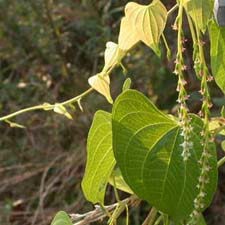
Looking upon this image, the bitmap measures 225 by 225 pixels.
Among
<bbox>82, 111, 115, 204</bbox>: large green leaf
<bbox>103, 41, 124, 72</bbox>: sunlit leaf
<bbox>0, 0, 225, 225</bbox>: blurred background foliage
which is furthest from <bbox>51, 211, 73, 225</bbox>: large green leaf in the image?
<bbox>0, 0, 225, 225</bbox>: blurred background foliage

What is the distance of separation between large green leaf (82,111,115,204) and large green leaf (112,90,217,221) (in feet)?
0.15

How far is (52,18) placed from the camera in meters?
2.30

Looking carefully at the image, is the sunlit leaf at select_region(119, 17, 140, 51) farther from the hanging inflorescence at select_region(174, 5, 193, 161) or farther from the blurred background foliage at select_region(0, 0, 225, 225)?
the blurred background foliage at select_region(0, 0, 225, 225)

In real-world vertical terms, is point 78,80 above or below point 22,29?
below

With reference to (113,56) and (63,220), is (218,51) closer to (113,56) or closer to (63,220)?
(113,56)

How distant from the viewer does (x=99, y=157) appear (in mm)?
719

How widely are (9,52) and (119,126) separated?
175 cm

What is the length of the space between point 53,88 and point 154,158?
1.73 m

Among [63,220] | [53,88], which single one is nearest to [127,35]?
[63,220]

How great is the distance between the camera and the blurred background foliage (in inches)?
87.7

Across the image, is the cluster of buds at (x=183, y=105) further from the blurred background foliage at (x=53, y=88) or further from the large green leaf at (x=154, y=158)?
the blurred background foliage at (x=53, y=88)

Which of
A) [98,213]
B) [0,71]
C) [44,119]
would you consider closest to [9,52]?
[0,71]

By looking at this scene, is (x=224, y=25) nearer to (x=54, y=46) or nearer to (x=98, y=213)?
(x=98, y=213)

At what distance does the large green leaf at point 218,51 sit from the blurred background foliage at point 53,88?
1450mm
